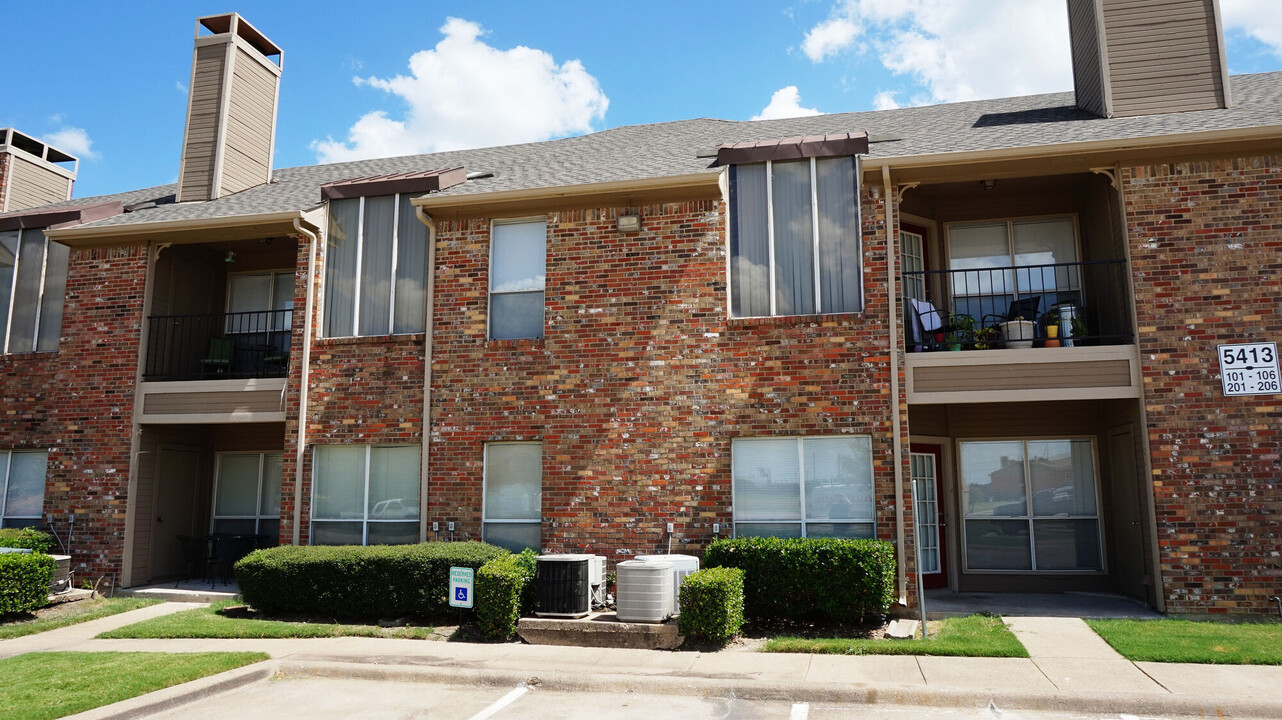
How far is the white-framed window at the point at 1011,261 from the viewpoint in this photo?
1245 centimetres

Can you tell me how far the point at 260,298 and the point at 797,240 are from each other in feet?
32.5

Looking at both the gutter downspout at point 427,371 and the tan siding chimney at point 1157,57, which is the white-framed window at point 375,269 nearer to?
the gutter downspout at point 427,371

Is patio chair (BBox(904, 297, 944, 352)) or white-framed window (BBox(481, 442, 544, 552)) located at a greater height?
patio chair (BBox(904, 297, 944, 352))

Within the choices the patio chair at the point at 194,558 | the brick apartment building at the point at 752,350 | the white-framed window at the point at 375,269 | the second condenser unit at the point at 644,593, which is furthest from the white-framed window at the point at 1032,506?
the patio chair at the point at 194,558

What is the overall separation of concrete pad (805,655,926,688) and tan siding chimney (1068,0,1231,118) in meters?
8.80

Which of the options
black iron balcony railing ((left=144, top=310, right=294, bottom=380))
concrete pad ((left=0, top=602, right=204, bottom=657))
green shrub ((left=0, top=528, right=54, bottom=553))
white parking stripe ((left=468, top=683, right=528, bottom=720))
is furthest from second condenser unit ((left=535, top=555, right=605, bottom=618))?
green shrub ((left=0, top=528, right=54, bottom=553))

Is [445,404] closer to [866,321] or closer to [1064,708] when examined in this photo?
[866,321]

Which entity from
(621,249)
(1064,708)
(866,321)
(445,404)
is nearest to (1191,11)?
(866,321)

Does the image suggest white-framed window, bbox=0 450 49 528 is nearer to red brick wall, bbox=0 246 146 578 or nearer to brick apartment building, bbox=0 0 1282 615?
brick apartment building, bbox=0 0 1282 615

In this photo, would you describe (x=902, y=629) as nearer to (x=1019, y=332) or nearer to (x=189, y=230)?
(x=1019, y=332)

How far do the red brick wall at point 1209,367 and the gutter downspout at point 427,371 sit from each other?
9.32 m

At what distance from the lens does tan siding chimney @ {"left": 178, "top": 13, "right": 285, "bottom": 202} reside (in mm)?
15891

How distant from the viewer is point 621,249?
38.5 ft

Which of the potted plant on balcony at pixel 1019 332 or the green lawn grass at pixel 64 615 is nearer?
the green lawn grass at pixel 64 615
